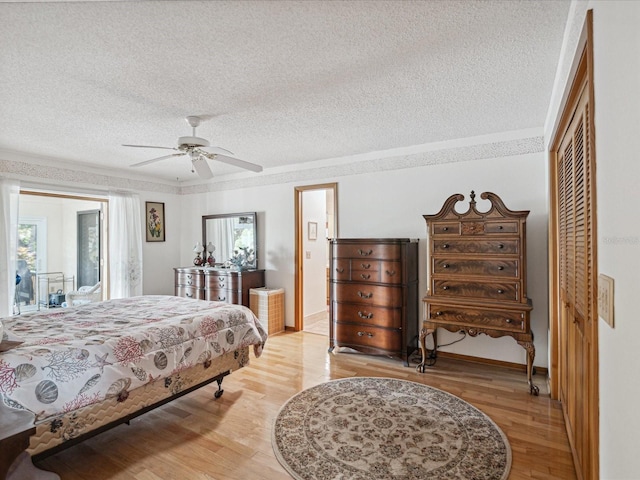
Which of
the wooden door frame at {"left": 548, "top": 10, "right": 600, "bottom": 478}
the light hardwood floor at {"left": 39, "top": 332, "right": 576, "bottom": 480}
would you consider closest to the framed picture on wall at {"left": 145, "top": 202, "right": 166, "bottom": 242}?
the light hardwood floor at {"left": 39, "top": 332, "right": 576, "bottom": 480}

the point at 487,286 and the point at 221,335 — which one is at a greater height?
the point at 487,286

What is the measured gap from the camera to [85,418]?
195 centimetres

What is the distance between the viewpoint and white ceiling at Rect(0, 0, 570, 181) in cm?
169

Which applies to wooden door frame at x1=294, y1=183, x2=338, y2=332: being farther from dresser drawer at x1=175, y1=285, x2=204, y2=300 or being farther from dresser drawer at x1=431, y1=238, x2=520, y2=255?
dresser drawer at x1=431, y1=238, x2=520, y2=255

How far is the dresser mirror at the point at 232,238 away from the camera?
5348 millimetres

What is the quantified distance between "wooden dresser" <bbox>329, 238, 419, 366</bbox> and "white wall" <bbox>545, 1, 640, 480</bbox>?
250cm

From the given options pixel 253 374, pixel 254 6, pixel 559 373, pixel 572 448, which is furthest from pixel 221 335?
pixel 559 373

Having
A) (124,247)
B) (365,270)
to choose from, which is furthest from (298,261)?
(124,247)

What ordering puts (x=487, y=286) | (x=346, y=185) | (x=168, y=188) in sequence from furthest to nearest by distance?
(x=168, y=188)
(x=346, y=185)
(x=487, y=286)

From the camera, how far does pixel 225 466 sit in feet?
6.62

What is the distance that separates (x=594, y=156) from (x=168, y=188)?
6.01m

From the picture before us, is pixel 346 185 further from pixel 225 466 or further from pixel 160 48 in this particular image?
pixel 225 466

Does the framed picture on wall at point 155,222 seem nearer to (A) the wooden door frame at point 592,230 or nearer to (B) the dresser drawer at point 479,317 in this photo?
(B) the dresser drawer at point 479,317

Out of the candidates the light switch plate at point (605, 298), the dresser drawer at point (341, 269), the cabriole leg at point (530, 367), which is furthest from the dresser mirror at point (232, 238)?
the light switch plate at point (605, 298)
